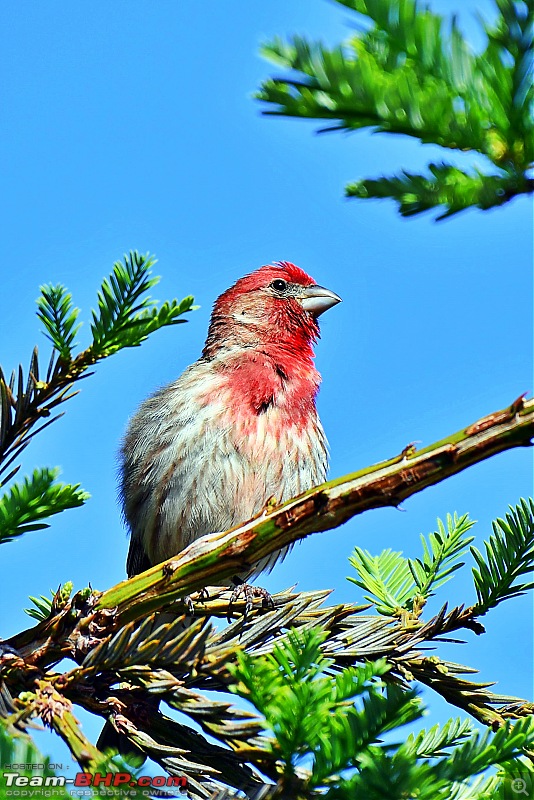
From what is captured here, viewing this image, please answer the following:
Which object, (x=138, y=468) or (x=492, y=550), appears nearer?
(x=492, y=550)

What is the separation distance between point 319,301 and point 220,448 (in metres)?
2.32

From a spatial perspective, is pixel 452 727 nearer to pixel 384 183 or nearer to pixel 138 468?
pixel 384 183

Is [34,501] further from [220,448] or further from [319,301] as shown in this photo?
[319,301]

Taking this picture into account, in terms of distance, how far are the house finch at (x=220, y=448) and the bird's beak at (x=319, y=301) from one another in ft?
2.51

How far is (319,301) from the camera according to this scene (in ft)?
25.2

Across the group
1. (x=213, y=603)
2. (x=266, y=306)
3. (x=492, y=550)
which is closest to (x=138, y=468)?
(x=266, y=306)

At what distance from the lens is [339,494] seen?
1867 mm

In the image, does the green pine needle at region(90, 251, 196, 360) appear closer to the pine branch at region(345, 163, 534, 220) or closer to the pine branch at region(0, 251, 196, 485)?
the pine branch at region(0, 251, 196, 485)

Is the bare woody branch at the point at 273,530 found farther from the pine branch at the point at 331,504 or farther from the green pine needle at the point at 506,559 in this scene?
the green pine needle at the point at 506,559

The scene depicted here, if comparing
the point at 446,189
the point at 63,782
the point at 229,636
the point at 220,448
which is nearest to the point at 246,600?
the point at 229,636

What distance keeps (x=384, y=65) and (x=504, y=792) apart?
4.36ft

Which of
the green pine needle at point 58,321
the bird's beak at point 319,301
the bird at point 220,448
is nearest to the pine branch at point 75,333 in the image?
the green pine needle at point 58,321

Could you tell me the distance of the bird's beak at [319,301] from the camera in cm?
763

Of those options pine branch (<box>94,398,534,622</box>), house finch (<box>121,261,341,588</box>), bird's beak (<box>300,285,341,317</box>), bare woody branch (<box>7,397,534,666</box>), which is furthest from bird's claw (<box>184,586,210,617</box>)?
bird's beak (<box>300,285,341,317</box>)
